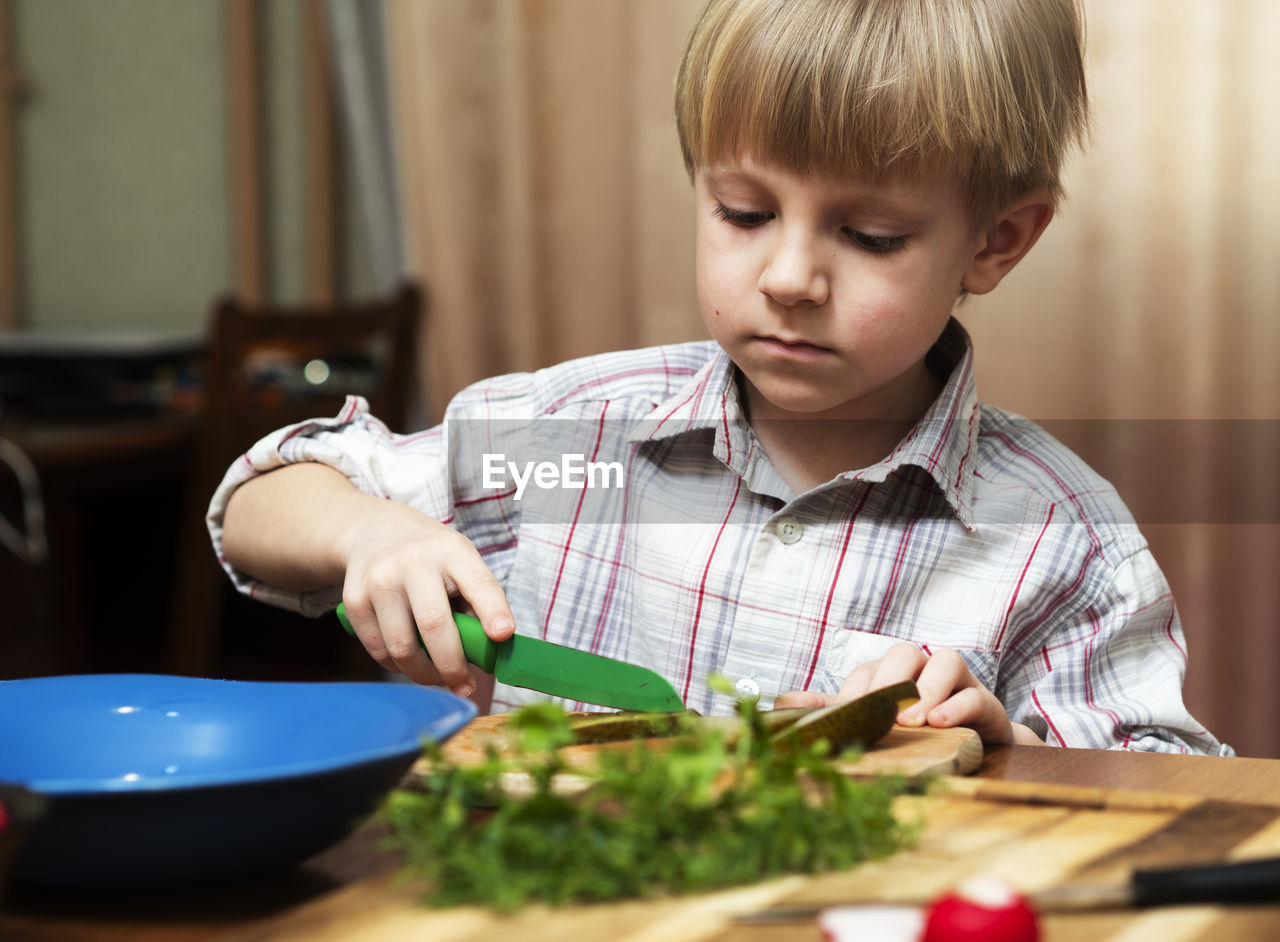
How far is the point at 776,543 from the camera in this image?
0.92m

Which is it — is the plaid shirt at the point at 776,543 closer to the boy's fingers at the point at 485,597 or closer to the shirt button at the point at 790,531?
the shirt button at the point at 790,531

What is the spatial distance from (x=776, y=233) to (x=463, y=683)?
32cm

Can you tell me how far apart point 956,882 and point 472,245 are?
1.75 m

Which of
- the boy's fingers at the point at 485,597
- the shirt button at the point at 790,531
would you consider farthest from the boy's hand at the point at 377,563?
the shirt button at the point at 790,531

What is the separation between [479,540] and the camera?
100 cm

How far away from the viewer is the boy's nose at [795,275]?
2.48ft

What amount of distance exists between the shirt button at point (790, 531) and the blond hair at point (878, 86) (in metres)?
0.24

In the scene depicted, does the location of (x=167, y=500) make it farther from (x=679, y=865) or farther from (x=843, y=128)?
(x=679, y=865)

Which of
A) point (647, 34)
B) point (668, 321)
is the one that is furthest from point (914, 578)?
point (647, 34)

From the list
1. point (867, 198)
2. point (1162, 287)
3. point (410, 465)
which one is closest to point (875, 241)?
point (867, 198)

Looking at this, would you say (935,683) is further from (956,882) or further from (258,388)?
(258,388)

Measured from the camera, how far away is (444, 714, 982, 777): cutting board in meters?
0.58

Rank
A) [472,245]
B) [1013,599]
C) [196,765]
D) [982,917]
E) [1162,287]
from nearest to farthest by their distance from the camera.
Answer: [982,917], [196,765], [1013,599], [1162,287], [472,245]

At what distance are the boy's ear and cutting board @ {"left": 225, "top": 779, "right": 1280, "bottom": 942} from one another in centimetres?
44
